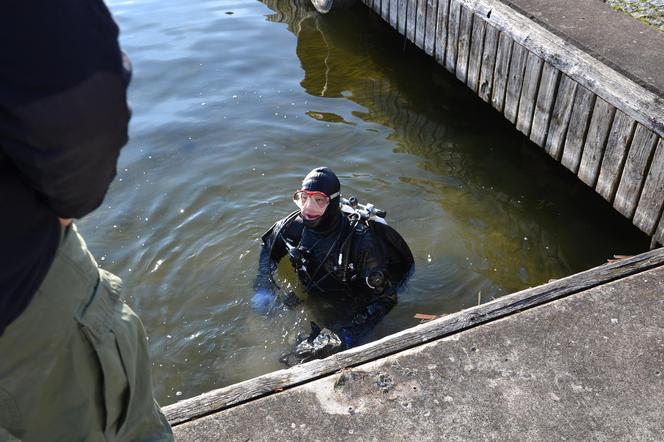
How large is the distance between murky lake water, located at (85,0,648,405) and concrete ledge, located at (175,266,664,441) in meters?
1.74

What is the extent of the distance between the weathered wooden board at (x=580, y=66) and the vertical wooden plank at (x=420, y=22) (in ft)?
4.26

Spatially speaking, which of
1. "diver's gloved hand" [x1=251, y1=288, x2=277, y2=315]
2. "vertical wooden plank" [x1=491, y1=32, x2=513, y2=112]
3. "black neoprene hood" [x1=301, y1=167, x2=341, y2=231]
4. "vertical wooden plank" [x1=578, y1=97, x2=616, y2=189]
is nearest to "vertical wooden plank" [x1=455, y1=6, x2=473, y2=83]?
"vertical wooden plank" [x1=491, y1=32, x2=513, y2=112]

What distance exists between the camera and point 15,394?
150 cm

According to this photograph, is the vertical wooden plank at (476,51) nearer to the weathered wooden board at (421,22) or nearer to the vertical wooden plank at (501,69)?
the vertical wooden plank at (501,69)

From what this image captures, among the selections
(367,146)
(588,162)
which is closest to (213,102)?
(367,146)

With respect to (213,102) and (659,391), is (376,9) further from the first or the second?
(659,391)

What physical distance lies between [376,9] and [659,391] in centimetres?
710

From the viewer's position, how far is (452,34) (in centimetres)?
693

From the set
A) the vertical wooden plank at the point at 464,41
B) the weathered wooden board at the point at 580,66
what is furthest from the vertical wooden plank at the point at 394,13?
the weathered wooden board at the point at 580,66

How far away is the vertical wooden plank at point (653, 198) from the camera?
455 cm

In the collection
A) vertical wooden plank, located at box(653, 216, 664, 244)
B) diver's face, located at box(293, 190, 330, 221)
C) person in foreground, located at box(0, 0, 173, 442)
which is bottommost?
vertical wooden plank, located at box(653, 216, 664, 244)

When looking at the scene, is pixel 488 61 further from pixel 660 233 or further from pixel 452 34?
pixel 660 233

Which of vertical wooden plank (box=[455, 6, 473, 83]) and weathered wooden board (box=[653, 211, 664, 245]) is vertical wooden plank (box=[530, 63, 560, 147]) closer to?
vertical wooden plank (box=[455, 6, 473, 83])

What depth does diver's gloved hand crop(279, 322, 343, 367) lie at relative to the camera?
13.5ft
